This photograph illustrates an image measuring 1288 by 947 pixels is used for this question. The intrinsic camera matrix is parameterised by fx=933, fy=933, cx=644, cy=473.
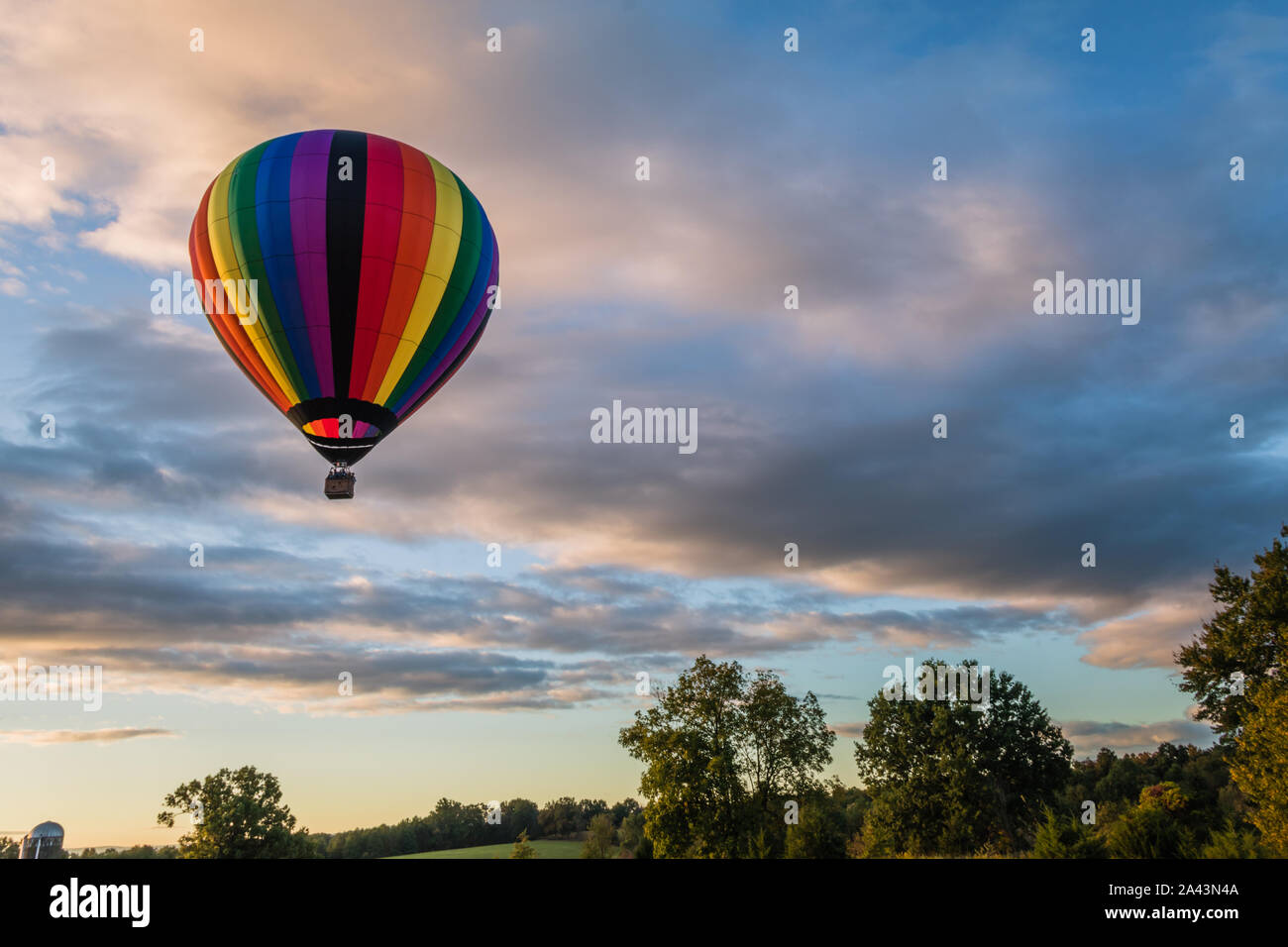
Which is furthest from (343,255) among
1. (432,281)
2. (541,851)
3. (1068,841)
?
(541,851)

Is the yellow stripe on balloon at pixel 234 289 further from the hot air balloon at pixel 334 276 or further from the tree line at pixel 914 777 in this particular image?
the tree line at pixel 914 777

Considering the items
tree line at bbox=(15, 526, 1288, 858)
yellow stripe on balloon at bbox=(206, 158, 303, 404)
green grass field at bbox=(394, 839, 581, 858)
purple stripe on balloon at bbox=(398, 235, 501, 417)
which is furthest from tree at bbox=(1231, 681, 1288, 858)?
green grass field at bbox=(394, 839, 581, 858)

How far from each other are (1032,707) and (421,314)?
55.3 metres

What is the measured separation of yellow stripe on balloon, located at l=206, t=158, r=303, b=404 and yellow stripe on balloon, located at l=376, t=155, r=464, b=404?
3133 mm

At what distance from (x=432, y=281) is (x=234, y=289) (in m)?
6.33

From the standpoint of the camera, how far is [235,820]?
6869 cm

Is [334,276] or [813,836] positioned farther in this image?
[813,836]

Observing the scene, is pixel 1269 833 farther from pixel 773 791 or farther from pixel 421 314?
pixel 421 314

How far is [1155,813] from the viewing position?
1544 inches

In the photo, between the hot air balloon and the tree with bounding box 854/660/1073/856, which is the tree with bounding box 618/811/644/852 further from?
the hot air balloon

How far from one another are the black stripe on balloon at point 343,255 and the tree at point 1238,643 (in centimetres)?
4251

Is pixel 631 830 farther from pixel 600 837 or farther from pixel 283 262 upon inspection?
pixel 283 262
